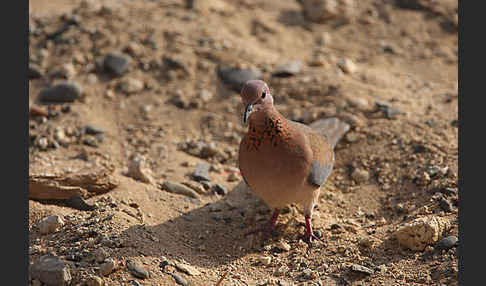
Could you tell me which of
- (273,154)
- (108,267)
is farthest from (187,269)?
(273,154)

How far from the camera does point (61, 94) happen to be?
23.3ft

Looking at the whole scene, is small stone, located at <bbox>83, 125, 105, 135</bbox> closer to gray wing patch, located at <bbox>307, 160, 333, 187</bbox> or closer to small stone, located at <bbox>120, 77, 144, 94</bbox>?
small stone, located at <bbox>120, 77, 144, 94</bbox>

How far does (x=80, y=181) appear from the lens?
205 inches

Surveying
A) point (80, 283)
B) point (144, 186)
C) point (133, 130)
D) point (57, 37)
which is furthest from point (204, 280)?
point (57, 37)

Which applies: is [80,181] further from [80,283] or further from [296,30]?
[296,30]

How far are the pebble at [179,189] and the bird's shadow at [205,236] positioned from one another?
8.3 inches

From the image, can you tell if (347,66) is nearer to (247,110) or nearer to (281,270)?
(247,110)

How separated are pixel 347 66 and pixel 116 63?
3.19 meters

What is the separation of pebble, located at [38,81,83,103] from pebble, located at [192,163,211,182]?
6.73 ft

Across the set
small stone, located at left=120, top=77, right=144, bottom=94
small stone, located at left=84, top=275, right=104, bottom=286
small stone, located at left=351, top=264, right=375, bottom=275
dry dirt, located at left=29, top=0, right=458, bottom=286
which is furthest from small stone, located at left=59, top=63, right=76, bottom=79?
small stone, located at left=351, top=264, right=375, bottom=275

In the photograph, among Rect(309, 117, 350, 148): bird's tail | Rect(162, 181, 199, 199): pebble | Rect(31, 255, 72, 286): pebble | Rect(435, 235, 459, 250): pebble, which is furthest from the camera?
Rect(309, 117, 350, 148): bird's tail

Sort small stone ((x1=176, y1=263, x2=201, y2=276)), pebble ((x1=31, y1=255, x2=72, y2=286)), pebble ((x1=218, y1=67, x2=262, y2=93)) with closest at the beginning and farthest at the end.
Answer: pebble ((x1=31, y1=255, x2=72, y2=286))
small stone ((x1=176, y1=263, x2=201, y2=276))
pebble ((x1=218, y1=67, x2=262, y2=93))

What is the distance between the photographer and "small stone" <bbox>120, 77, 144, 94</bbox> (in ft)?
24.2

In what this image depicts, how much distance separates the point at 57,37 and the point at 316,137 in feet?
15.1
